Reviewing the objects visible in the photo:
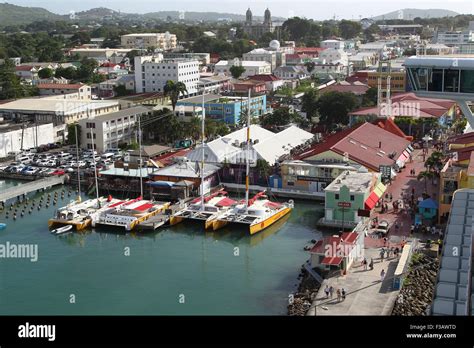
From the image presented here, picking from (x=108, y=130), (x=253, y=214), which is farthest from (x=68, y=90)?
(x=253, y=214)

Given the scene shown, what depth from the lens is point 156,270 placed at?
576 inches

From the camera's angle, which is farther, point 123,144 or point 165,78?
point 165,78

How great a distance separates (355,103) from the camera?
31.1 metres

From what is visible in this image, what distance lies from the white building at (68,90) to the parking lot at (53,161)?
993 centimetres

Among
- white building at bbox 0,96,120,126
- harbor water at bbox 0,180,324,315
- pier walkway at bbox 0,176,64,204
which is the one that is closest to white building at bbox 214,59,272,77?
white building at bbox 0,96,120,126

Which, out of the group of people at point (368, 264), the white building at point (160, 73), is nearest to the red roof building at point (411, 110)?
the white building at point (160, 73)

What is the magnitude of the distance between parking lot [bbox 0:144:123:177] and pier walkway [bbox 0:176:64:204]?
72 cm

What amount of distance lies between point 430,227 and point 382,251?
8.69 ft

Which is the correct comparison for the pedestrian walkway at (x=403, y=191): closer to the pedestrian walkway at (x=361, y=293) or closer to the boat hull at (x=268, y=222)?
the pedestrian walkway at (x=361, y=293)

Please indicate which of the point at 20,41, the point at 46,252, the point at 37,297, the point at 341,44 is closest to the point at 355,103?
the point at 46,252

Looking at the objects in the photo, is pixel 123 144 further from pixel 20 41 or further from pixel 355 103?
pixel 20 41

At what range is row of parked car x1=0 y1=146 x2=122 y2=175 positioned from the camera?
23.6 meters

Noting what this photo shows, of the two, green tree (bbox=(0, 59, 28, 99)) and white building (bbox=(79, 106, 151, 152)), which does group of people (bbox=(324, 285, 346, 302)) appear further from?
green tree (bbox=(0, 59, 28, 99))

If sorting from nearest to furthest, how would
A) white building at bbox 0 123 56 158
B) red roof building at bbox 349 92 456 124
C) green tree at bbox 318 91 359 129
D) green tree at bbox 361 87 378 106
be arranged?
white building at bbox 0 123 56 158
red roof building at bbox 349 92 456 124
green tree at bbox 318 91 359 129
green tree at bbox 361 87 378 106
